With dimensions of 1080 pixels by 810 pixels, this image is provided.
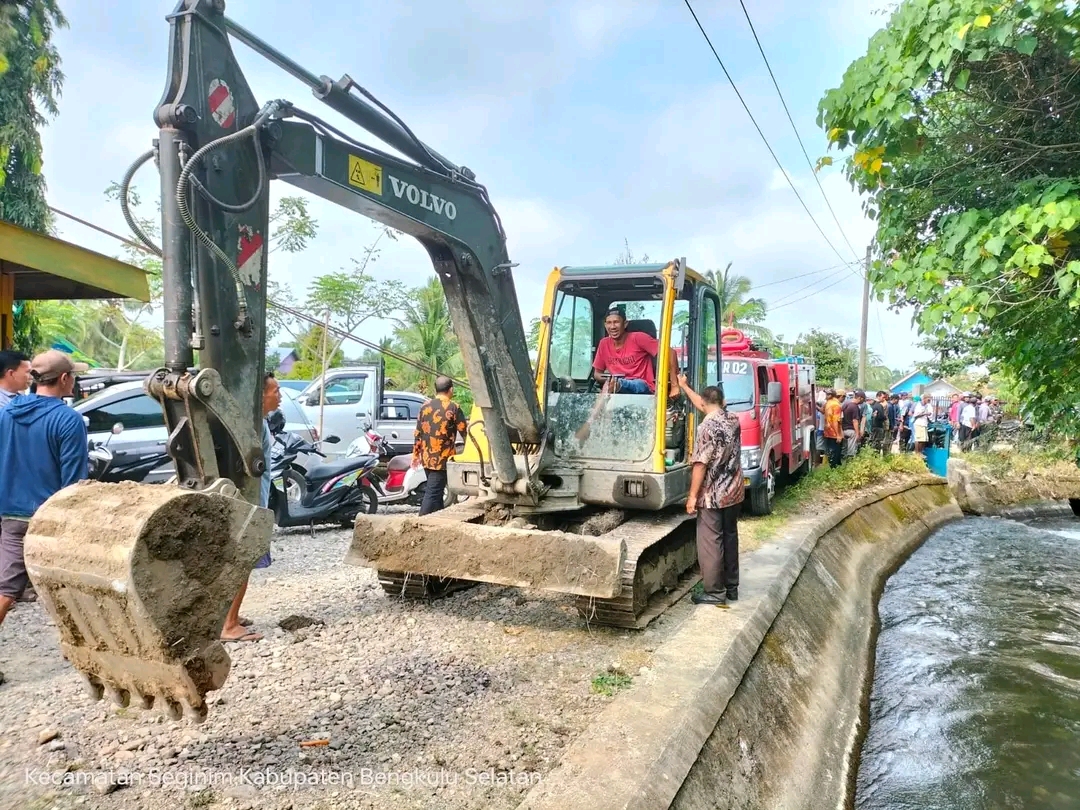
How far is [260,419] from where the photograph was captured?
3.47 metres

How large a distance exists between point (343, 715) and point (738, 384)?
769cm

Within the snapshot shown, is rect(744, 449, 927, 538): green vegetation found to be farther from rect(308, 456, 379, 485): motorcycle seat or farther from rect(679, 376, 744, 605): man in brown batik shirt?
rect(308, 456, 379, 485): motorcycle seat

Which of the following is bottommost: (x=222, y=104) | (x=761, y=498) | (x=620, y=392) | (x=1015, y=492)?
(x=1015, y=492)

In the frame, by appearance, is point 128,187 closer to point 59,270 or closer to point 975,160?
point 59,270

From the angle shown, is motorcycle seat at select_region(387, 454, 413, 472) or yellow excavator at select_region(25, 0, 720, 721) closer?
yellow excavator at select_region(25, 0, 720, 721)

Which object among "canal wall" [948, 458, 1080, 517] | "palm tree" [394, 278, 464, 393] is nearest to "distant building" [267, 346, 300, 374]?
"palm tree" [394, 278, 464, 393]

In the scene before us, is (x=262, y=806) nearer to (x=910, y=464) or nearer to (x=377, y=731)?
(x=377, y=731)

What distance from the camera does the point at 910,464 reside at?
1620 cm

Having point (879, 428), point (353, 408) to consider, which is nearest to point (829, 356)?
point (879, 428)

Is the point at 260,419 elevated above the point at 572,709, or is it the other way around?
the point at 260,419

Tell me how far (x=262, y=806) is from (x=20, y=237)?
603 centimetres

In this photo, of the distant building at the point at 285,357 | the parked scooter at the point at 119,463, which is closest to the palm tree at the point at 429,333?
the distant building at the point at 285,357

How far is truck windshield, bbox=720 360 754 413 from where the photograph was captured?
401 inches

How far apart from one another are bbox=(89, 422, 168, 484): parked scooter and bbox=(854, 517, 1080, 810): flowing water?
677 centimetres
